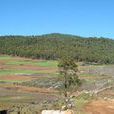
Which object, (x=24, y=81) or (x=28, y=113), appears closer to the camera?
(x=28, y=113)

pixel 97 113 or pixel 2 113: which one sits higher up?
pixel 2 113

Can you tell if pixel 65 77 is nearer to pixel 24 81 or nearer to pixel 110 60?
pixel 24 81

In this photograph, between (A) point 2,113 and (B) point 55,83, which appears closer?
(A) point 2,113

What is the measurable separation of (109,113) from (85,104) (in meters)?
4.19

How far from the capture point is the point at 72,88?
5694 cm

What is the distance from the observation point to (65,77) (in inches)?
2203

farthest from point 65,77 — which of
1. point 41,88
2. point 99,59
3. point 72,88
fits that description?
point 99,59

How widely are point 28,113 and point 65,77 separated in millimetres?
31020

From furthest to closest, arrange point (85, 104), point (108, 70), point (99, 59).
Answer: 1. point (99, 59)
2. point (108, 70)
3. point (85, 104)

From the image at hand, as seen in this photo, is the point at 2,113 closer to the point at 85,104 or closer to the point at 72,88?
the point at 85,104

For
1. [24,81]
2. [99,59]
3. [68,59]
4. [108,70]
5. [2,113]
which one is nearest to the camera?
[2,113]

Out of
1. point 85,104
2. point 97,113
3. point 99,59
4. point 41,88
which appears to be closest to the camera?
point 97,113

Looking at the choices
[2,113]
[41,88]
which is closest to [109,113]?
[2,113]

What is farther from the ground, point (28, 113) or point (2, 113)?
point (2, 113)
